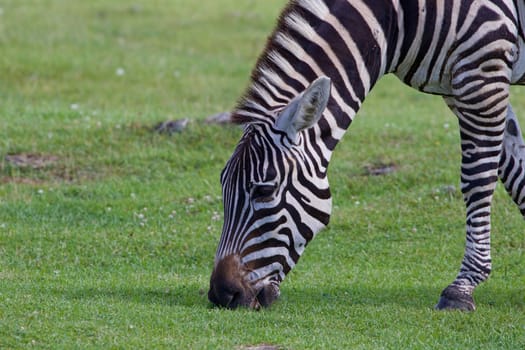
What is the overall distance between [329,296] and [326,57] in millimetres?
2103

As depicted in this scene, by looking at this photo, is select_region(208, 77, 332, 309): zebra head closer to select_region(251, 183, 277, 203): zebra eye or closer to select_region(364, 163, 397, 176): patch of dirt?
select_region(251, 183, 277, 203): zebra eye

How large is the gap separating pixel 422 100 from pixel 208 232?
8.37m

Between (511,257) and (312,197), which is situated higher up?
(312,197)

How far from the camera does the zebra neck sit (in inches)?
288

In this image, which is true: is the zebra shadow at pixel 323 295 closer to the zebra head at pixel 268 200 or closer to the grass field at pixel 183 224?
the grass field at pixel 183 224

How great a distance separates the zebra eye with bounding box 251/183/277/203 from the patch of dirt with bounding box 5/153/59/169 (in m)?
6.10

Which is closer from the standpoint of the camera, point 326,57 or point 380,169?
point 326,57

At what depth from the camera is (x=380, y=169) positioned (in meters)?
12.4

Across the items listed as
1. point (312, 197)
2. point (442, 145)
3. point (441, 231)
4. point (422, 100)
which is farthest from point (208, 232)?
point (422, 100)

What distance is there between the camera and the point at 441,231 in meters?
10.6

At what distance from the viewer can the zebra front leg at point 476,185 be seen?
7836mm

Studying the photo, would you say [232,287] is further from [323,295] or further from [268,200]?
[323,295]

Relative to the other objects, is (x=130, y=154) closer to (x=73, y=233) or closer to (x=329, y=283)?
(x=73, y=233)

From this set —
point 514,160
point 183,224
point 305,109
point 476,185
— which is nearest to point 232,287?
point 305,109
